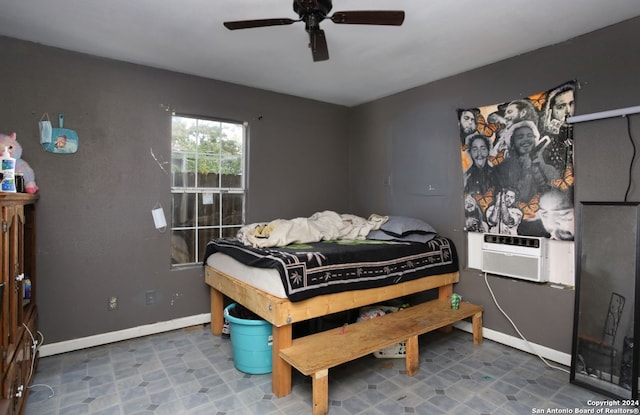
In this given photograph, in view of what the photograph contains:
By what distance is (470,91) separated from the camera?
3.32 m

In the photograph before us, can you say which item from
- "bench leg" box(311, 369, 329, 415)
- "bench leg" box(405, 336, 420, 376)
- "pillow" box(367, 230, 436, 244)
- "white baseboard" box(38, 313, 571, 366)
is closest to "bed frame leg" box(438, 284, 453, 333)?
"white baseboard" box(38, 313, 571, 366)

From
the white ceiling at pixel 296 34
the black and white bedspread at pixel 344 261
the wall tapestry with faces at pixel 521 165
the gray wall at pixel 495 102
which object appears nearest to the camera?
the white ceiling at pixel 296 34

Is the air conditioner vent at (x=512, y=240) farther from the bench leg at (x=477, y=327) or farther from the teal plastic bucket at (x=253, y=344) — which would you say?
the teal plastic bucket at (x=253, y=344)

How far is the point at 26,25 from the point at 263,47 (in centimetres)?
170

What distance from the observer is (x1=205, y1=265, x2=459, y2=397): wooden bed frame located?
225 cm

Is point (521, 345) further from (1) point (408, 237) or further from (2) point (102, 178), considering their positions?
(2) point (102, 178)

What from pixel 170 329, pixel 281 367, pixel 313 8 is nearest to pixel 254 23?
pixel 313 8

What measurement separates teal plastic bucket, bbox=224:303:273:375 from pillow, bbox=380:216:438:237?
60.5 inches

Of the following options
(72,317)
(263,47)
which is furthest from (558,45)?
(72,317)

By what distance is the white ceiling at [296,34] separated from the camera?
2223 mm

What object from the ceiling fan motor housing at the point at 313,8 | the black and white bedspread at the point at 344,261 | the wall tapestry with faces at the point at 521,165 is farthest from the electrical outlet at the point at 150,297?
the wall tapestry with faces at the point at 521,165

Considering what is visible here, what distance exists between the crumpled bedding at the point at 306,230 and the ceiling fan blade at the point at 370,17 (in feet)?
5.58

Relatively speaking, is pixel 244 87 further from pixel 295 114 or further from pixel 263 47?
pixel 263 47

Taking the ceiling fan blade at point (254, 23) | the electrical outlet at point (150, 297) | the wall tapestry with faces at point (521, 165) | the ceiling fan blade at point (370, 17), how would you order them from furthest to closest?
the electrical outlet at point (150, 297) → the wall tapestry with faces at point (521, 165) → the ceiling fan blade at point (254, 23) → the ceiling fan blade at point (370, 17)
